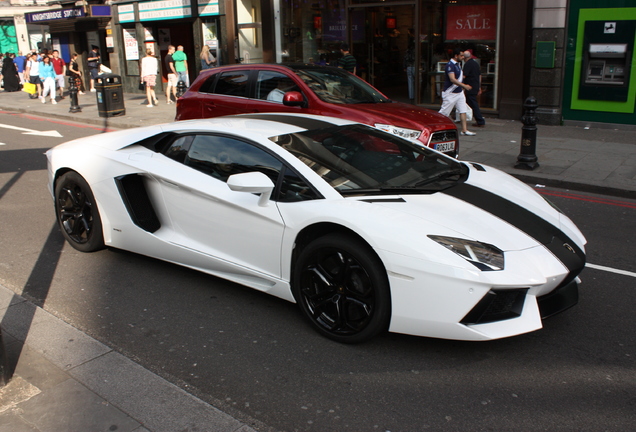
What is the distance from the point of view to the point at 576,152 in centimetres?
1105

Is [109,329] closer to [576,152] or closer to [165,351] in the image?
[165,351]

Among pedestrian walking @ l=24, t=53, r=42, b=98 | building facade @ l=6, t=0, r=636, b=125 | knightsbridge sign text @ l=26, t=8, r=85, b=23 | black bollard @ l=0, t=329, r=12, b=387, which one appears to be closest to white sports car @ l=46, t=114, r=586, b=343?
black bollard @ l=0, t=329, r=12, b=387

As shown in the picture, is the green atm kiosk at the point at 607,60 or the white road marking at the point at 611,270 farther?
the green atm kiosk at the point at 607,60

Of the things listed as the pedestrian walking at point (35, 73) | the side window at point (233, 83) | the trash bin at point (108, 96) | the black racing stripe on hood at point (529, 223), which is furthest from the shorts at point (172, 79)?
the black racing stripe on hood at point (529, 223)

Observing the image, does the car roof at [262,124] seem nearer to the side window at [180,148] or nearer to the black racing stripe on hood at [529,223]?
the side window at [180,148]

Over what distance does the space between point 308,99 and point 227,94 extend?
64.2 inches

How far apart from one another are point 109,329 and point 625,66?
12394mm

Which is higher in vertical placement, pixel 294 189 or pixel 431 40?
pixel 431 40

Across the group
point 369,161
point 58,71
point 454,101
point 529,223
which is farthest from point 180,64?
point 529,223

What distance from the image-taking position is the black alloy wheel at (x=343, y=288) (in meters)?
3.80

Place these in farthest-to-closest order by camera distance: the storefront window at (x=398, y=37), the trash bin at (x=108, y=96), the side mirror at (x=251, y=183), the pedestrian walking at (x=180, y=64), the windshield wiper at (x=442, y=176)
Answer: the pedestrian walking at (x=180, y=64) → the trash bin at (x=108, y=96) → the storefront window at (x=398, y=37) → the windshield wiper at (x=442, y=176) → the side mirror at (x=251, y=183)

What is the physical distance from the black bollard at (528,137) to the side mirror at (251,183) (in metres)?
6.51

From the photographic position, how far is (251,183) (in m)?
4.10

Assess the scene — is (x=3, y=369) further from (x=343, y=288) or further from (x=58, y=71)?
(x=58, y=71)
